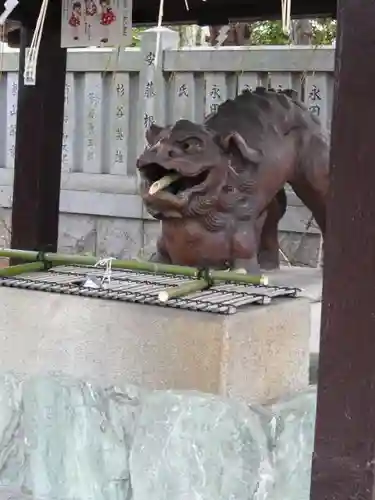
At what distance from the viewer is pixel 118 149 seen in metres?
6.00

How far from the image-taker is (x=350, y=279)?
146 cm

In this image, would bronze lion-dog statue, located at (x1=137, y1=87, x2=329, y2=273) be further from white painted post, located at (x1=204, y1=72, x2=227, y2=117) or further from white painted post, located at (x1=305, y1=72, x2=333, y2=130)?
white painted post, located at (x1=204, y1=72, x2=227, y2=117)

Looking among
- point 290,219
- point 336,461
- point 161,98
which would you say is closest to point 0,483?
Answer: point 336,461

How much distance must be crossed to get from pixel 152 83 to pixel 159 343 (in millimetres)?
3919

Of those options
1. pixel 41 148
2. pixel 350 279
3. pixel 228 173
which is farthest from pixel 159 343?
pixel 41 148

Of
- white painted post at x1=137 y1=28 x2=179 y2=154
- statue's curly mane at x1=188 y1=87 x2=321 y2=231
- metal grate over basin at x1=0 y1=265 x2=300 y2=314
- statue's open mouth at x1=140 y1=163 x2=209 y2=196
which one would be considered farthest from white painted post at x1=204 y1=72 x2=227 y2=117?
metal grate over basin at x1=0 y1=265 x2=300 y2=314

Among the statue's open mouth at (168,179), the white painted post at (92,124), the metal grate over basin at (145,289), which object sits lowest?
the metal grate over basin at (145,289)

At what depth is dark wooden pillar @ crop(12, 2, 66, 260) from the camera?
319cm

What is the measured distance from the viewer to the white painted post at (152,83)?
5715mm

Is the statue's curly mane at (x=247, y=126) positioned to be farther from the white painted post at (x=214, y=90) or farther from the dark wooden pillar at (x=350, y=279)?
the white painted post at (x=214, y=90)

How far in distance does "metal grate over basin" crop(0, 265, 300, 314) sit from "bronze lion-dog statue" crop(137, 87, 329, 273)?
0.34 meters

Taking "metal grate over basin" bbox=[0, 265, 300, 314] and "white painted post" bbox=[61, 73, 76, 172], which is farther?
"white painted post" bbox=[61, 73, 76, 172]

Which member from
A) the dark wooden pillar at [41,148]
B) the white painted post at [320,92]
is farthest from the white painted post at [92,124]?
the dark wooden pillar at [41,148]

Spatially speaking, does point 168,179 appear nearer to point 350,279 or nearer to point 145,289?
point 145,289
